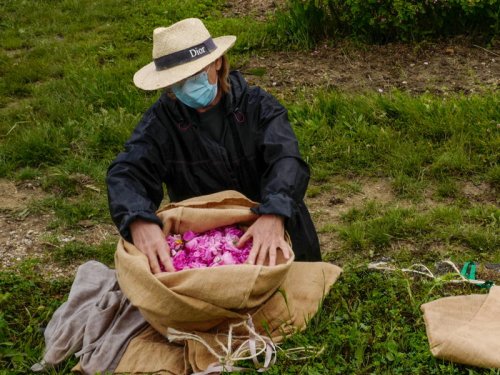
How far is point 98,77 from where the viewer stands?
21.9ft

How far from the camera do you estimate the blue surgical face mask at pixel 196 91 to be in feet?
11.2

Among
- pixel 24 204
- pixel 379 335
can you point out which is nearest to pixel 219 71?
pixel 379 335

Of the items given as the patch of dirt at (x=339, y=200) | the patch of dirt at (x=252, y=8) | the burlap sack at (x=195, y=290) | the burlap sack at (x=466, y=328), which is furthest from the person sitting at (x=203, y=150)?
the patch of dirt at (x=252, y=8)

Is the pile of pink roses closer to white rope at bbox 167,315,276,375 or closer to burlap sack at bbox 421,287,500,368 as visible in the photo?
white rope at bbox 167,315,276,375

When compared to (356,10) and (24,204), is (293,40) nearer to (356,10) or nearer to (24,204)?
(356,10)

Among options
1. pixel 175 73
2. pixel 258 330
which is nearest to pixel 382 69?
pixel 175 73

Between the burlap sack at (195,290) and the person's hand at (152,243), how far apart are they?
0.04 m

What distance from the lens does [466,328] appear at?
3.06m

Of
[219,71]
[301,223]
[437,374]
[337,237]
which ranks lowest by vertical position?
[337,237]

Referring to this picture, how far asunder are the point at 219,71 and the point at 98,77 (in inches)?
133

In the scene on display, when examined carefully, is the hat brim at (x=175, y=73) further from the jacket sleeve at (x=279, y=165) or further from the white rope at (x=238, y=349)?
the white rope at (x=238, y=349)

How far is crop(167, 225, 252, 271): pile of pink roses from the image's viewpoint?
3.19m

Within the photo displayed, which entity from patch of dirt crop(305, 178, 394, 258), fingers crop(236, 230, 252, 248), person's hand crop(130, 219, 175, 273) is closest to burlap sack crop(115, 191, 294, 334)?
person's hand crop(130, 219, 175, 273)

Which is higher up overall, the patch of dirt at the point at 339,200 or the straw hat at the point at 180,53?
the straw hat at the point at 180,53
